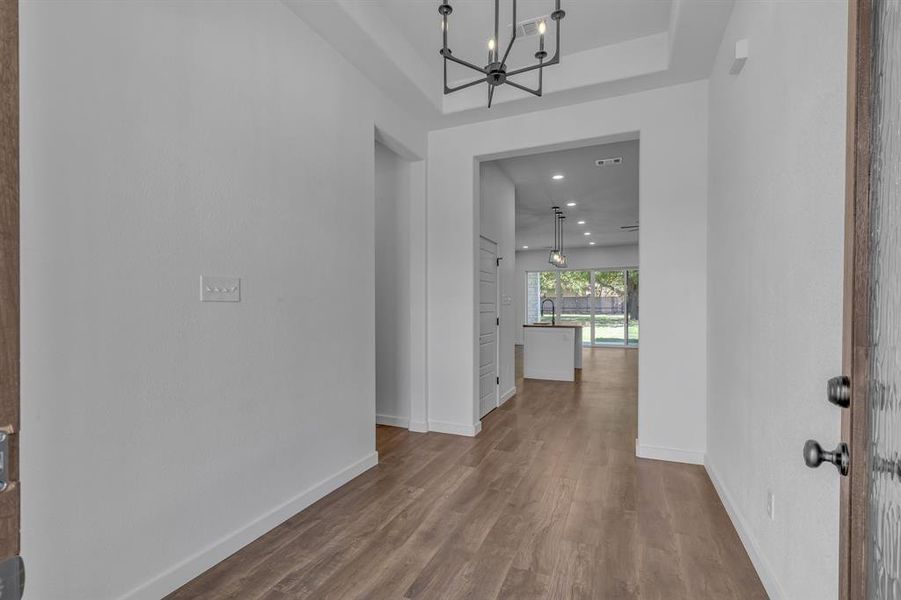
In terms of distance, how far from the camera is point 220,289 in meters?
2.08

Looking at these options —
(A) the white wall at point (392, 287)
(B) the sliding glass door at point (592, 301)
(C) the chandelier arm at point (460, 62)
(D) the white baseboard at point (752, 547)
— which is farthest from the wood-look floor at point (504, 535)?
(B) the sliding glass door at point (592, 301)

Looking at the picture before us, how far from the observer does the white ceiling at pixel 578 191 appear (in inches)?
214

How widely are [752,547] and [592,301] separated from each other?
36.8ft

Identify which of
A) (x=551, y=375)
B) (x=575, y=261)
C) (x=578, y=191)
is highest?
(x=578, y=191)

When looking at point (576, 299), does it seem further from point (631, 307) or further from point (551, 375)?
point (551, 375)

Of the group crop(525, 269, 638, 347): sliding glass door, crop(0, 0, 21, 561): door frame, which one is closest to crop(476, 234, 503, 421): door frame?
crop(0, 0, 21, 561): door frame

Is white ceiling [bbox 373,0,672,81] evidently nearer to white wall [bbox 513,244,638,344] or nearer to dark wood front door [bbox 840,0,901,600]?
dark wood front door [bbox 840,0,901,600]

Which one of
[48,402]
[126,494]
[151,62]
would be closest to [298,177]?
[151,62]

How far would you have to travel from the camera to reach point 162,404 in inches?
71.3

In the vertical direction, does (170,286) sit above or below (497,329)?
above

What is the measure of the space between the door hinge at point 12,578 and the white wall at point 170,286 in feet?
3.55

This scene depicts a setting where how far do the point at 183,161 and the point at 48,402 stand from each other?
1095 mm

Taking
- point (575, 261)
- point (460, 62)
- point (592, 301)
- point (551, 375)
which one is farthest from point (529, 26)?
point (592, 301)

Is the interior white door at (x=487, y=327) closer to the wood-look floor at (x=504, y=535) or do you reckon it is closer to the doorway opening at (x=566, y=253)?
the doorway opening at (x=566, y=253)
